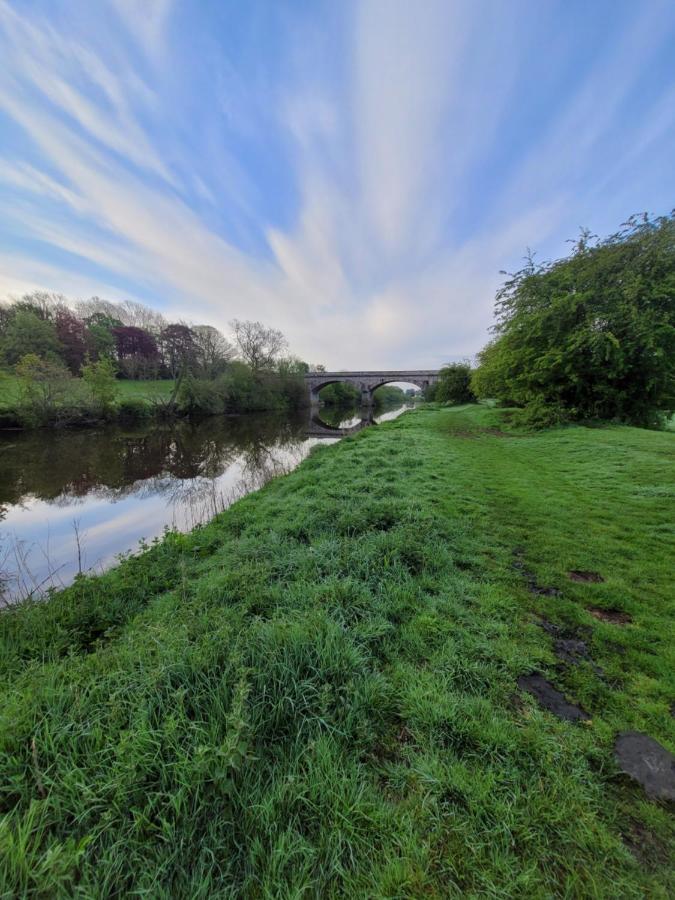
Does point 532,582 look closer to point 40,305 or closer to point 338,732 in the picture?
point 338,732

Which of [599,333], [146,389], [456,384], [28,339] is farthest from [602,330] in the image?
[28,339]

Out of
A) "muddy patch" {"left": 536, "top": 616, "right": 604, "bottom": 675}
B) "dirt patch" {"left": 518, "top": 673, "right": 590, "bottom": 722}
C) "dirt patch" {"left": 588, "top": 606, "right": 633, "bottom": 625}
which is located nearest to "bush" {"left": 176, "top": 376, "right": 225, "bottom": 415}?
"muddy patch" {"left": 536, "top": 616, "right": 604, "bottom": 675}

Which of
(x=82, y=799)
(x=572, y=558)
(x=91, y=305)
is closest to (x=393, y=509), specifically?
(x=572, y=558)

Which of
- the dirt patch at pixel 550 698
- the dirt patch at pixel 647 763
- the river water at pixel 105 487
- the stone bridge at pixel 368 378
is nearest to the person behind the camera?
the dirt patch at pixel 647 763

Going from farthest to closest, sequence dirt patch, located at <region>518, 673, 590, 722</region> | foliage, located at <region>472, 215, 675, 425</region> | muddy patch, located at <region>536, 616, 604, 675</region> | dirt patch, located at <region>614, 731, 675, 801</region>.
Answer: foliage, located at <region>472, 215, 675, 425</region>
muddy patch, located at <region>536, 616, 604, 675</region>
dirt patch, located at <region>518, 673, 590, 722</region>
dirt patch, located at <region>614, 731, 675, 801</region>

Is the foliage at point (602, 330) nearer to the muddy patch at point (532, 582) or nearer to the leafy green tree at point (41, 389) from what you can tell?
the muddy patch at point (532, 582)

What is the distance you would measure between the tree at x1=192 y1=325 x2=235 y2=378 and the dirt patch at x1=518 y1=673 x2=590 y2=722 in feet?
109

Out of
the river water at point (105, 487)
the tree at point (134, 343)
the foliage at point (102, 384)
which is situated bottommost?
the river water at point (105, 487)

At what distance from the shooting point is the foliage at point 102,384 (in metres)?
21.6

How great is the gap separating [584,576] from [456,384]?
3258 centimetres

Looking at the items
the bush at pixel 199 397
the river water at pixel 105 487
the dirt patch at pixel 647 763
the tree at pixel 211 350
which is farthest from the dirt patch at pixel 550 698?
the tree at pixel 211 350

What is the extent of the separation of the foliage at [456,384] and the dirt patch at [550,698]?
3427cm

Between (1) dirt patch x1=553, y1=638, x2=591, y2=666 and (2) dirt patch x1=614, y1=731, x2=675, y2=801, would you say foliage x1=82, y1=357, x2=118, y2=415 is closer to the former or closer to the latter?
(1) dirt patch x1=553, y1=638, x2=591, y2=666

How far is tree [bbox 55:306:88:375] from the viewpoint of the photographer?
3575cm
